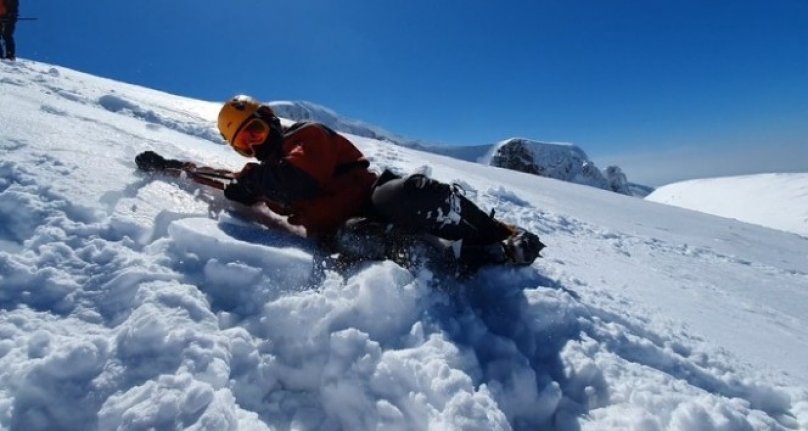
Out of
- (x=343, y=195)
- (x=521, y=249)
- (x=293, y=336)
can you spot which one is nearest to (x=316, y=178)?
(x=343, y=195)

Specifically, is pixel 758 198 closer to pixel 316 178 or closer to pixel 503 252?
pixel 503 252

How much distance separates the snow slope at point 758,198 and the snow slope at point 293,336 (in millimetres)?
39826

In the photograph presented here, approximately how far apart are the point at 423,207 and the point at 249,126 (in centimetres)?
147

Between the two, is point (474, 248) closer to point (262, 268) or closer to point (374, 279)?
point (374, 279)

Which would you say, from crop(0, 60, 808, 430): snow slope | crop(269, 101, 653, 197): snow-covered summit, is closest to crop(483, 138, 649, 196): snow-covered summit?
crop(269, 101, 653, 197): snow-covered summit

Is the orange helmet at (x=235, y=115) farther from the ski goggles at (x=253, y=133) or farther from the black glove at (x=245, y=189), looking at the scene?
the black glove at (x=245, y=189)

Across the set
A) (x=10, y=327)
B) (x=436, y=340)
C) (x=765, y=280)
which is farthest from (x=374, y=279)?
(x=765, y=280)

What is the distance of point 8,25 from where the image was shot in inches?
413

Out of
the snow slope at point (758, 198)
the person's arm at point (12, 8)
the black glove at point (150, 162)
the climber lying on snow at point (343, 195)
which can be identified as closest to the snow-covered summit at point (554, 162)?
the snow slope at point (758, 198)

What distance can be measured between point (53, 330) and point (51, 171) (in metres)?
1.70

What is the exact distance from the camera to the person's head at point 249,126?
3555mm

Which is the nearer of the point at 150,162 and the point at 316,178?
the point at 316,178

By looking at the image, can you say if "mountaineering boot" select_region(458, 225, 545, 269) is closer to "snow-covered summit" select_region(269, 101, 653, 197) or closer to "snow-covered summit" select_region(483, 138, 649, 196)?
"snow-covered summit" select_region(269, 101, 653, 197)

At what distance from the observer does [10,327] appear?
2014 mm
